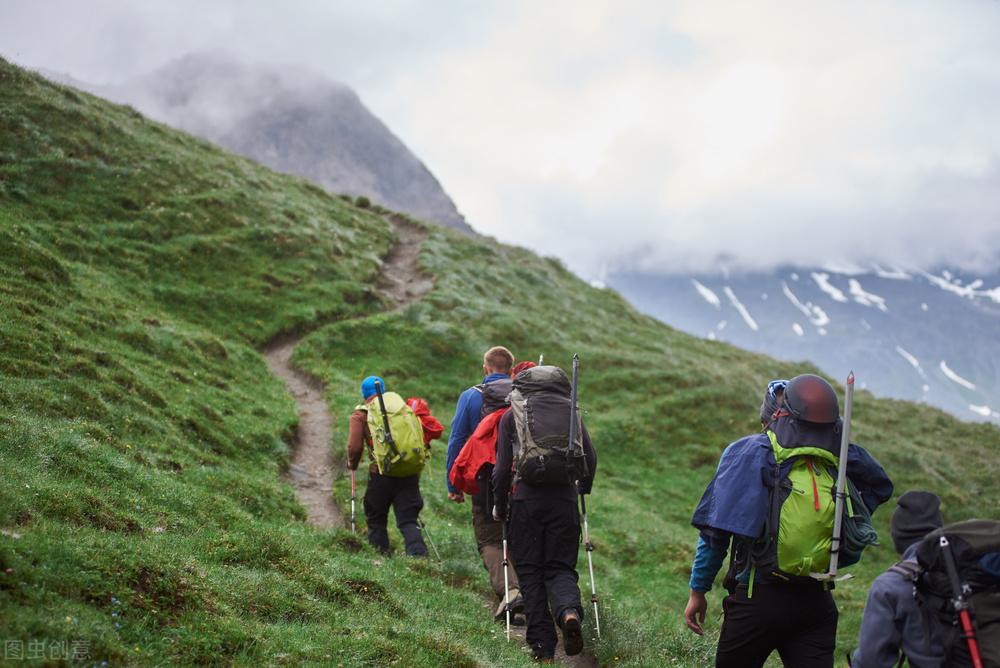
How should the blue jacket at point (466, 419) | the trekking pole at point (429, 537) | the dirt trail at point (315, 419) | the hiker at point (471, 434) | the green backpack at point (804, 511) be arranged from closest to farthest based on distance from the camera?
the green backpack at point (804, 511), the hiker at point (471, 434), the blue jacket at point (466, 419), the trekking pole at point (429, 537), the dirt trail at point (315, 419)

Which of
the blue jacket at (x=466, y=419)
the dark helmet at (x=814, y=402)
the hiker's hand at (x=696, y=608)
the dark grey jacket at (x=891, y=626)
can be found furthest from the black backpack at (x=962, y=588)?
the blue jacket at (x=466, y=419)

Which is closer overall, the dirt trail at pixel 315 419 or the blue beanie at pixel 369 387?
the blue beanie at pixel 369 387

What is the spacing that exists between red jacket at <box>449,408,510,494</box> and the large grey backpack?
903 mm

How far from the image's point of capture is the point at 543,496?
8062mm

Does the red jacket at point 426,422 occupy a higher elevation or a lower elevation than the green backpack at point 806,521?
higher

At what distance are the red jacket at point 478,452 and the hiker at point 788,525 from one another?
11.5 feet

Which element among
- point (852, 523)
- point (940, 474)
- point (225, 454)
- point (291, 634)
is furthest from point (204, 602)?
point (940, 474)

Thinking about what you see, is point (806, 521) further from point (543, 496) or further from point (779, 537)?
point (543, 496)

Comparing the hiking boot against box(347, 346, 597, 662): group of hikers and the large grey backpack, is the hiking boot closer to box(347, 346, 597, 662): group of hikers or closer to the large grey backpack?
box(347, 346, 597, 662): group of hikers

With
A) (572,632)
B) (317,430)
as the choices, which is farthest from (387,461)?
(317,430)

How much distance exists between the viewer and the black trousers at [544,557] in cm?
805

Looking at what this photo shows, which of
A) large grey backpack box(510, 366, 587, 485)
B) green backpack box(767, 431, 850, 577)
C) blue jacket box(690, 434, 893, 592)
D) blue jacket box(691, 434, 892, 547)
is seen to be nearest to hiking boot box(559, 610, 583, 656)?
large grey backpack box(510, 366, 587, 485)

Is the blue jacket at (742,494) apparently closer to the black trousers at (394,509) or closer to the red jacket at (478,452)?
the red jacket at (478,452)

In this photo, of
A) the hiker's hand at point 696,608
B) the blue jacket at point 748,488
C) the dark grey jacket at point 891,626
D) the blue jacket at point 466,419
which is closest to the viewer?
the dark grey jacket at point 891,626
